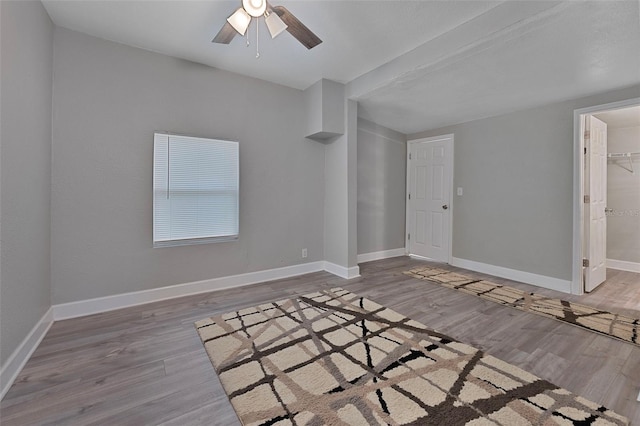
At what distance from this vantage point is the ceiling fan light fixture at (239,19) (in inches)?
80.0

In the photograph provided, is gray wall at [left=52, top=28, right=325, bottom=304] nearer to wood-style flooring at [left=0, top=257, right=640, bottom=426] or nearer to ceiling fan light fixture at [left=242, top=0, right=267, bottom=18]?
wood-style flooring at [left=0, top=257, right=640, bottom=426]

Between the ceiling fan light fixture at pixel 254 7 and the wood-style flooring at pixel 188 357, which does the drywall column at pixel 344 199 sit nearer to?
the wood-style flooring at pixel 188 357

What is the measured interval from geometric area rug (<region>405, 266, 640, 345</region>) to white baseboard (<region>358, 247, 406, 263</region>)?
0.99 metres

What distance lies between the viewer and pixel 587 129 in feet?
10.7

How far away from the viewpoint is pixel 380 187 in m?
5.08

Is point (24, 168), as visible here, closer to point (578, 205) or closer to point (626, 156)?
point (578, 205)

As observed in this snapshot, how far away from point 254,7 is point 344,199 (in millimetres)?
2462

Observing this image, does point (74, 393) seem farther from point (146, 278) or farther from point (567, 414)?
point (567, 414)

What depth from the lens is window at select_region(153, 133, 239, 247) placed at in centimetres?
299

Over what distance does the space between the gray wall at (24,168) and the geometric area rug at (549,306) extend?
4.02 m

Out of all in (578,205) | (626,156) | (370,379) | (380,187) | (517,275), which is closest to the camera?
(370,379)

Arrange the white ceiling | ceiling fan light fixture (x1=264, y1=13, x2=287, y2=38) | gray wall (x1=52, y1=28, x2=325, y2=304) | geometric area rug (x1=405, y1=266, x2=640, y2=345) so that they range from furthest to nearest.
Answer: gray wall (x1=52, y1=28, x2=325, y2=304) → geometric area rug (x1=405, y1=266, x2=640, y2=345) → the white ceiling → ceiling fan light fixture (x1=264, y1=13, x2=287, y2=38)

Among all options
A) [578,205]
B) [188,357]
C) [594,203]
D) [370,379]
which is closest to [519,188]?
[578,205]

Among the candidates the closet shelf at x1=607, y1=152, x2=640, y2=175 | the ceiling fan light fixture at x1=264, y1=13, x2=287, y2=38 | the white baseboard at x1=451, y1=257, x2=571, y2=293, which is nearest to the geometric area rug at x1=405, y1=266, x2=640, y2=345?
the white baseboard at x1=451, y1=257, x2=571, y2=293
